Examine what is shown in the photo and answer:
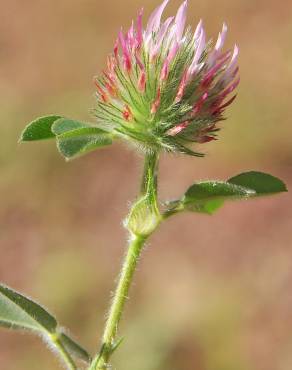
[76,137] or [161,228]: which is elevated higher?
[76,137]

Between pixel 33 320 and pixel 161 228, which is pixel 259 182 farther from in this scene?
pixel 161 228

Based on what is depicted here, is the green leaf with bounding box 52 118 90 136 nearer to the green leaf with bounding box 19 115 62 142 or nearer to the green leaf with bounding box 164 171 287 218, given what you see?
the green leaf with bounding box 19 115 62 142

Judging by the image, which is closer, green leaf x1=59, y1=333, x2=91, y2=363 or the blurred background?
green leaf x1=59, y1=333, x2=91, y2=363

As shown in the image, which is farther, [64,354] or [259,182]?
[259,182]

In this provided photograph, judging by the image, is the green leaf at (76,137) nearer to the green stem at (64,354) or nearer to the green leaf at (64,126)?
the green leaf at (64,126)

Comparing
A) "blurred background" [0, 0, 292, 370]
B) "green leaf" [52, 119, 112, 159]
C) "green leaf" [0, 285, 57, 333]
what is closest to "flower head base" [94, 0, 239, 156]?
"green leaf" [52, 119, 112, 159]

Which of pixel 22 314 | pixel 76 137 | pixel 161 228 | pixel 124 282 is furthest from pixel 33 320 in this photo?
pixel 161 228
